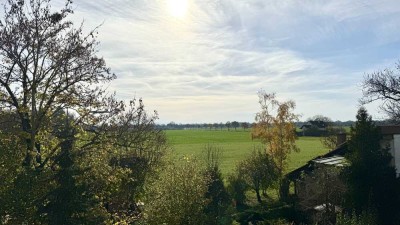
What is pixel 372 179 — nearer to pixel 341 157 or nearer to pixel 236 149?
pixel 341 157

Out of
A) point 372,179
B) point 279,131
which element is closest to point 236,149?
point 279,131

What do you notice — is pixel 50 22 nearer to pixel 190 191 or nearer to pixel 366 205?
pixel 190 191

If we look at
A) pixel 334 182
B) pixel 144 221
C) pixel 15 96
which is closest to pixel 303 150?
pixel 334 182

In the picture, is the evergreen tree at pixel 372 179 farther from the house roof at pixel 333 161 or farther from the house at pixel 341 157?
the house roof at pixel 333 161

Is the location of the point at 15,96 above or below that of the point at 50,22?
below

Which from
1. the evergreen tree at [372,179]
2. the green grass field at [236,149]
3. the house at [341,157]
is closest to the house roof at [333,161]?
the house at [341,157]

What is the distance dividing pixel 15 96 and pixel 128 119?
5472 millimetres

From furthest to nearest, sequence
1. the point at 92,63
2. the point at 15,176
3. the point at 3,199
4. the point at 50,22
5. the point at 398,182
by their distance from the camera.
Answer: the point at 398,182
the point at 92,63
the point at 50,22
the point at 15,176
the point at 3,199

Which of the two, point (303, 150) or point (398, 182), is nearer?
point (398, 182)

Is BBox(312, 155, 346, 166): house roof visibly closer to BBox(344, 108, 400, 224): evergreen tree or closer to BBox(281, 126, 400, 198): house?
BBox(281, 126, 400, 198): house

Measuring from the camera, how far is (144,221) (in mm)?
18812

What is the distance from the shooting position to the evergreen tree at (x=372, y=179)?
65.7 feet

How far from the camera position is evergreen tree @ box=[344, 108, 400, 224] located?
65.7 ft

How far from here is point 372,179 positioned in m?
20.1
